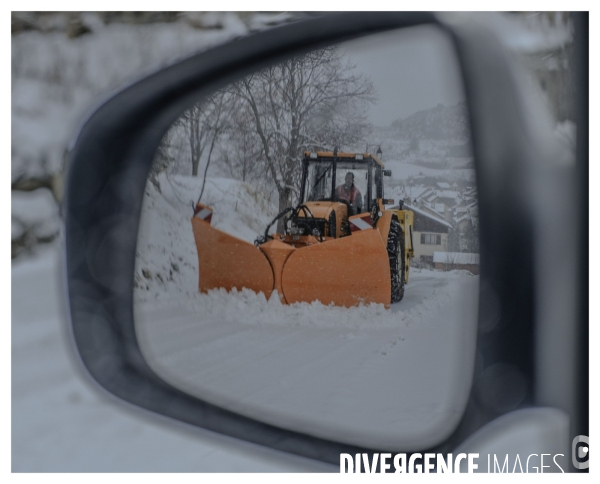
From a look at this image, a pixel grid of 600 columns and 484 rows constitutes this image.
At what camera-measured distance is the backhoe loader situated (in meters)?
3.41

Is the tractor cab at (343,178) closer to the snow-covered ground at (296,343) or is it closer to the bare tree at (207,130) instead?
the snow-covered ground at (296,343)

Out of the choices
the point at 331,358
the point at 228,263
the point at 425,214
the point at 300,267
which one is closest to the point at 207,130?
the point at 228,263

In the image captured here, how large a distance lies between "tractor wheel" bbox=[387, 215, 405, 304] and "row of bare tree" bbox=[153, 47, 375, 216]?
832 millimetres

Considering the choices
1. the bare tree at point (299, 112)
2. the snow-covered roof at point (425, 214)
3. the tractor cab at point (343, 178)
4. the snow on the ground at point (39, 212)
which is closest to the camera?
the snow on the ground at point (39, 212)

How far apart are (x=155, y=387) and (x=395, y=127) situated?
2699 millimetres

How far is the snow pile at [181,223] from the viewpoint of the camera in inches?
118

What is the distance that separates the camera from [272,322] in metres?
3.34

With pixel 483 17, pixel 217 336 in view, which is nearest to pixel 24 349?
pixel 217 336

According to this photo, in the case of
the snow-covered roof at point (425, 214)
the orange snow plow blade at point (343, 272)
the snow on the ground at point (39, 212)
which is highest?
the snow-covered roof at point (425, 214)

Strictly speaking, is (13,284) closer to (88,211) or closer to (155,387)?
(88,211)

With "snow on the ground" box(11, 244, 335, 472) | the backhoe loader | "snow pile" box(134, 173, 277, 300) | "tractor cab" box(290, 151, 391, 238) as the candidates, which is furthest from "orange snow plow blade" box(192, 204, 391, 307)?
"snow on the ground" box(11, 244, 335, 472)

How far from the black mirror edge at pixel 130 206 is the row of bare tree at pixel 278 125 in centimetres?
135

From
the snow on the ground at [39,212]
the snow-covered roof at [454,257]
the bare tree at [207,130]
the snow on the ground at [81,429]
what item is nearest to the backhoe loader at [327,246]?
the snow-covered roof at [454,257]

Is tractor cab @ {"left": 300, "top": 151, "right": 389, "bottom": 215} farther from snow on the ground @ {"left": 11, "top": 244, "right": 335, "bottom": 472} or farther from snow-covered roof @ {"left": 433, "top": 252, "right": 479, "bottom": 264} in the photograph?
snow on the ground @ {"left": 11, "top": 244, "right": 335, "bottom": 472}
